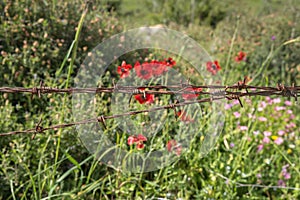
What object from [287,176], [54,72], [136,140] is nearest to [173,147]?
[136,140]

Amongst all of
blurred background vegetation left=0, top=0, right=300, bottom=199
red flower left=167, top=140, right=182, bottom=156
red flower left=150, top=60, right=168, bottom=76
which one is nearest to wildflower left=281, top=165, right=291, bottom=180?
blurred background vegetation left=0, top=0, right=300, bottom=199

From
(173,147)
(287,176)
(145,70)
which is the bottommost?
(287,176)

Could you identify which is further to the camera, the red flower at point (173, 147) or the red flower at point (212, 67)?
the red flower at point (212, 67)

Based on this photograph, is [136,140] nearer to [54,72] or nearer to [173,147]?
[173,147]

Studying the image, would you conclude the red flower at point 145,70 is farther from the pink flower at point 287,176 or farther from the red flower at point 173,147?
the pink flower at point 287,176

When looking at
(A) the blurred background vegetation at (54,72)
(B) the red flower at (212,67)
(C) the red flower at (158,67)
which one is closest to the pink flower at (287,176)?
(A) the blurred background vegetation at (54,72)

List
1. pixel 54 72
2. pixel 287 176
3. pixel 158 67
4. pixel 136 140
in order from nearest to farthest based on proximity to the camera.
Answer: pixel 136 140
pixel 158 67
pixel 287 176
pixel 54 72

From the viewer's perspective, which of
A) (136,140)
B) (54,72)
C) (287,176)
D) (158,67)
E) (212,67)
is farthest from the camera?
(54,72)

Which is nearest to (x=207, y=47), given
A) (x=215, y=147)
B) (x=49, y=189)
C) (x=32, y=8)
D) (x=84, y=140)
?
(x=32, y=8)

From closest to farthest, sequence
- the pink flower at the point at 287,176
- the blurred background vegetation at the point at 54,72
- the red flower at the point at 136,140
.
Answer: the red flower at the point at 136,140 < the blurred background vegetation at the point at 54,72 < the pink flower at the point at 287,176

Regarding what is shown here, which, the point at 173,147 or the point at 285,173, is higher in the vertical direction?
the point at 173,147

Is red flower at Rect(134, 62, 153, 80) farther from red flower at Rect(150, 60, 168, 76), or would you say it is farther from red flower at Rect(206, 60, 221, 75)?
red flower at Rect(206, 60, 221, 75)

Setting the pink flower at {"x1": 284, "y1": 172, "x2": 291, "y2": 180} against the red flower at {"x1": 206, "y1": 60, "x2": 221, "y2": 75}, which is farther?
the red flower at {"x1": 206, "y1": 60, "x2": 221, "y2": 75}

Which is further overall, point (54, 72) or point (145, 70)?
point (54, 72)
